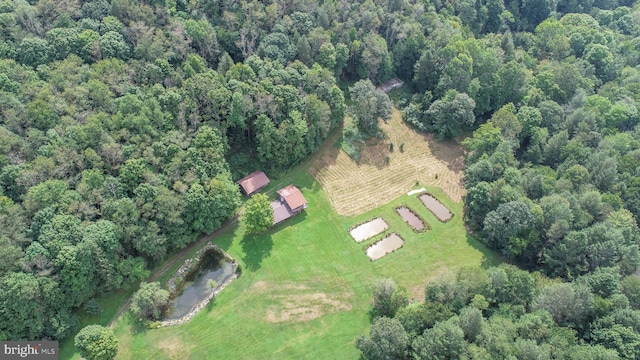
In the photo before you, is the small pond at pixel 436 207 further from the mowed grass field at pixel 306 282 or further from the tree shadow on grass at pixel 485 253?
the tree shadow on grass at pixel 485 253

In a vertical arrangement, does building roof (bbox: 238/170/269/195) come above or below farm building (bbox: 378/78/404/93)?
below

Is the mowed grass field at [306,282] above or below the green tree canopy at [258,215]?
below

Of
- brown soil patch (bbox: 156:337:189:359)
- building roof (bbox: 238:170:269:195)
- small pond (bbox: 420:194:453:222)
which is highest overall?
building roof (bbox: 238:170:269:195)

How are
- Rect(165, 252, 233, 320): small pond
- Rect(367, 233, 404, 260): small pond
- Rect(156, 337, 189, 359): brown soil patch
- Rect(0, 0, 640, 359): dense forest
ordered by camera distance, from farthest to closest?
Rect(367, 233, 404, 260): small pond
Rect(165, 252, 233, 320): small pond
Rect(156, 337, 189, 359): brown soil patch
Rect(0, 0, 640, 359): dense forest

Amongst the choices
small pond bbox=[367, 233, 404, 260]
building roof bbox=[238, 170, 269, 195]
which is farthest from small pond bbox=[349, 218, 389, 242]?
building roof bbox=[238, 170, 269, 195]

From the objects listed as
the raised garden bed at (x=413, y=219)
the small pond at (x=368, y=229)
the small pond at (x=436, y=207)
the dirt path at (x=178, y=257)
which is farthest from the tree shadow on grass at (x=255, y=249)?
the small pond at (x=436, y=207)

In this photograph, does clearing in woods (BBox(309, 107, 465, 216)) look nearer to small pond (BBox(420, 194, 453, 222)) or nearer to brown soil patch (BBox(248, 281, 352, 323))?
small pond (BBox(420, 194, 453, 222))
